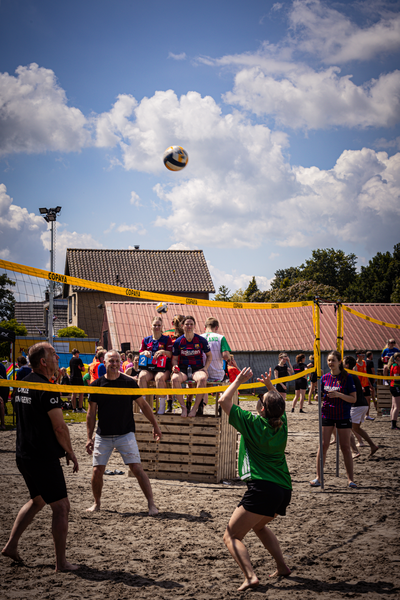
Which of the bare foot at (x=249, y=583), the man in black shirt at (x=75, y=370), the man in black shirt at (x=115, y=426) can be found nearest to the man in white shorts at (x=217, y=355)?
the man in black shirt at (x=115, y=426)

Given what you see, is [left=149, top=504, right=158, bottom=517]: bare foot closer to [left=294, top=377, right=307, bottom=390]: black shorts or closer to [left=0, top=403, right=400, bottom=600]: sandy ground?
[left=0, top=403, right=400, bottom=600]: sandy ground

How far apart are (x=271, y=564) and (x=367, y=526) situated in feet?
5.01

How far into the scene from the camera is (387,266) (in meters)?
59.7

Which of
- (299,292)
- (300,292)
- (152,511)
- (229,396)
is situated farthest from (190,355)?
(299,292)

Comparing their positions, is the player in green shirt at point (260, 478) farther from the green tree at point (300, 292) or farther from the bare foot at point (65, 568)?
the green tree at point (300, 292)

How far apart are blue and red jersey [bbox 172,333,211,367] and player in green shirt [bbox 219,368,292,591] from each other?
11.6ft

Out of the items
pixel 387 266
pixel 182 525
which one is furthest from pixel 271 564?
pixel 387 266

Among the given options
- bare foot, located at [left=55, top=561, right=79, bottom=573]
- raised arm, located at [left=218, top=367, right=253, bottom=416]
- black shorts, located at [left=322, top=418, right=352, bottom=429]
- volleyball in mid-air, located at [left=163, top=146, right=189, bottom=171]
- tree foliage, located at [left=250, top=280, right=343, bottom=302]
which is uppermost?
tree foliage, located at [left=250, top=280, right=343, bottom=302]

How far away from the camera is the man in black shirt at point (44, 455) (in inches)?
151

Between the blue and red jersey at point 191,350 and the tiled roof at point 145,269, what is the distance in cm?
3123

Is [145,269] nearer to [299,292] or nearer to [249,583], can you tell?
[299,292]

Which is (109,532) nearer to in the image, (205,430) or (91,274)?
(205,430)

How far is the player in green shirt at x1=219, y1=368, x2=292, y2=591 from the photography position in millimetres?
3490

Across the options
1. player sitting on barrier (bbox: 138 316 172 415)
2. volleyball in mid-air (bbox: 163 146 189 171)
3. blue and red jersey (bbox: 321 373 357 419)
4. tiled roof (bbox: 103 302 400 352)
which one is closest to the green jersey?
blue and red jersey (bbox: 321 373 357 419)
